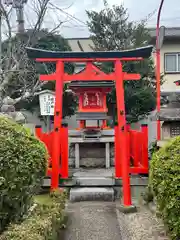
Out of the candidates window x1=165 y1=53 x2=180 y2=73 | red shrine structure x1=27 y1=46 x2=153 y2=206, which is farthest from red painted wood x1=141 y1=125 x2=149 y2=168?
window x1=165 y1=53 x2=180 y2=73

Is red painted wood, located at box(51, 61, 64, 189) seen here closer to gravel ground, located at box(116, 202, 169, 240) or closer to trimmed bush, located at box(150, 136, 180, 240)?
gravel ground, located at box(116, 202, 169, 240)

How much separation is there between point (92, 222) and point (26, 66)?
8.11 meters

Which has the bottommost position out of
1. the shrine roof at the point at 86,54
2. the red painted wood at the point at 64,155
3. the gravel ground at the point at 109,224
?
the gravel ground at the point at 109,224

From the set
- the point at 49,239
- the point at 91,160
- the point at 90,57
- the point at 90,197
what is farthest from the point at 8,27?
the point at 49,239

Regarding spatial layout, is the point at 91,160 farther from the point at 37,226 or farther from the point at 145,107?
the point at 37,226

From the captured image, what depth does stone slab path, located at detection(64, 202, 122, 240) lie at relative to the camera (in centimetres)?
564

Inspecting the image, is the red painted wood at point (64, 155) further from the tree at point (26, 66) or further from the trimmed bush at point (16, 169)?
the trimmed bush at point (16, 169)

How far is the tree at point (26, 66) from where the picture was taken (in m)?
11.1

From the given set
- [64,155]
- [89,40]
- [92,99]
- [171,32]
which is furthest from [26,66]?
[171,32]

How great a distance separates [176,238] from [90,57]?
196 inches

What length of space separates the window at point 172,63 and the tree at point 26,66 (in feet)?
17.6

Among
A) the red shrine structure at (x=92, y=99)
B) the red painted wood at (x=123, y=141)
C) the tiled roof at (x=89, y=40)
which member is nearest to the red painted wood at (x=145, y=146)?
the red painted wood at (x=123, y=141)

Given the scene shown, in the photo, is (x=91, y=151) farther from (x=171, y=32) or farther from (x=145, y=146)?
(x=171, y=32)

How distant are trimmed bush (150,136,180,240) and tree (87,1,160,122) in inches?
426
